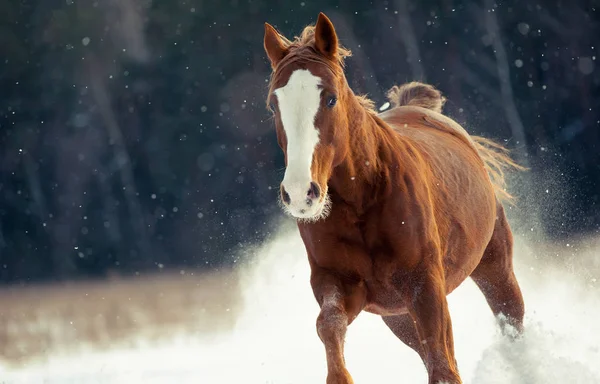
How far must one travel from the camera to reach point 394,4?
11.0 meters

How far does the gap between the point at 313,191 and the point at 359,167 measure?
597mm

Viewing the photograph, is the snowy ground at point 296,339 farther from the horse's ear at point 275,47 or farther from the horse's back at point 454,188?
the horse's ear at point 275,47

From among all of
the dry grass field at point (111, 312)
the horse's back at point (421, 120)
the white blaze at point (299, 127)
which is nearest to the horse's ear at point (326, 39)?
the white blaze at point (299, 127)

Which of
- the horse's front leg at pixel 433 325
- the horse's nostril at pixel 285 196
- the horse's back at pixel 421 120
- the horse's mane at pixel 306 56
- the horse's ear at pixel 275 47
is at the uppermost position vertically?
the horse's back at pixel 421 120

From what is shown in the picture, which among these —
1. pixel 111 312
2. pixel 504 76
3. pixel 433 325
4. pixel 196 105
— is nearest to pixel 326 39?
pixel 433 325

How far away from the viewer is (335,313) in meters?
3.10

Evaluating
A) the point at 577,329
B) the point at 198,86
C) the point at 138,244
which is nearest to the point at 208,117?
the point at 198,86

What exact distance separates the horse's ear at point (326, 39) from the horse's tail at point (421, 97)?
87.6 inches

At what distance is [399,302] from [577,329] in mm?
2643

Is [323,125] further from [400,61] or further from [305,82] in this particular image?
[400,61]

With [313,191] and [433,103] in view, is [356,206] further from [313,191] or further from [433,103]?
[433,103]

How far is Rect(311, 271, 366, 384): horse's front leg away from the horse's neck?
1.03ft

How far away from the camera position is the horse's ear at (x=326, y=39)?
3.15m

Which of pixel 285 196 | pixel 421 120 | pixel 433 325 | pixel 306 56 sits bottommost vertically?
pixel 433 325
